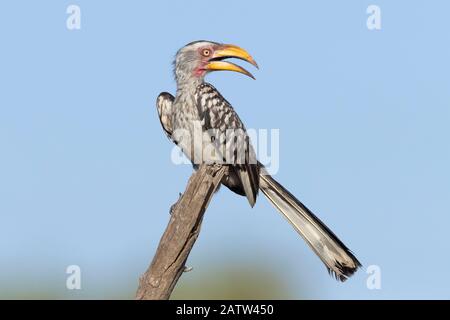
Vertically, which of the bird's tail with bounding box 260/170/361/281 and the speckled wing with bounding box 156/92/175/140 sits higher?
the speckled wing with bounding box 156/92/175/140

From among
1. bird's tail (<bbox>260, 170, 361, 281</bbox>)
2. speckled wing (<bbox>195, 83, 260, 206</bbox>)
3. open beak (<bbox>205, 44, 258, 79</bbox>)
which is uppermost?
open beak (<bbox>205, 44, 258, 79</bbox>)

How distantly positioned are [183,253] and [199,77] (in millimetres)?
3145

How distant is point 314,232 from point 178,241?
2042 millimetres

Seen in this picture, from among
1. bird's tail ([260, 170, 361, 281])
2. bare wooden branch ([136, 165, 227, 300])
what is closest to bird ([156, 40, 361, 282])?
bird's tail ([260, 170, 361, 281])

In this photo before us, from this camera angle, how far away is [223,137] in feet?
26.8

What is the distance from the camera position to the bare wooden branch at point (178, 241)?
5805 mm

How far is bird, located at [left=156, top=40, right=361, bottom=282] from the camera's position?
761 centimetres

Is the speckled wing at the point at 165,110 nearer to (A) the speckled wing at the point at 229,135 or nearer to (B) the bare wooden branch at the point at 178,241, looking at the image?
(A) the speckled wing at the point at 229,135

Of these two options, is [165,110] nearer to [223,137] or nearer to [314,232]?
[223,137]

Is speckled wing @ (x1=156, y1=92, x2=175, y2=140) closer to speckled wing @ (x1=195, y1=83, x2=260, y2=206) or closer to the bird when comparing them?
the bird

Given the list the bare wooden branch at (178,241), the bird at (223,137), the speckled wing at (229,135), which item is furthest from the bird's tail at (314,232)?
the bare wooden branch at (178,241)

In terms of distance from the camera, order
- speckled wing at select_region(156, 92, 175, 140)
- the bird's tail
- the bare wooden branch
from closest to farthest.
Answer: the bare wooden branch → the bird's tail → speckled wing at select_region(156, 92, 175, 140)

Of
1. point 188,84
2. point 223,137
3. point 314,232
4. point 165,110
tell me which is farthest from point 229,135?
point 314,232
